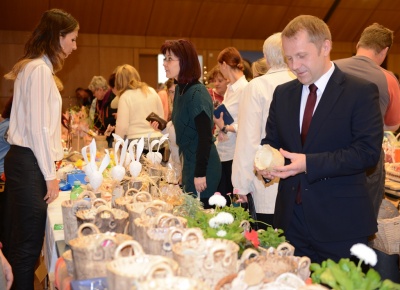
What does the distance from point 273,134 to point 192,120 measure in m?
0.91

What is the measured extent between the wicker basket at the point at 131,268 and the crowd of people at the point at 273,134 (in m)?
0.84

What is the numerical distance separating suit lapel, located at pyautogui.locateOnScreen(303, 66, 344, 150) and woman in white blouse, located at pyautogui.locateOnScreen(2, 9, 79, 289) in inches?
54.2

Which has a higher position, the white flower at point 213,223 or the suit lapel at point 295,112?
the suit lapel at point 295,112

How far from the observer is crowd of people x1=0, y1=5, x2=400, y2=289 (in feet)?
6.71

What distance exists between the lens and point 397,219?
3170mm

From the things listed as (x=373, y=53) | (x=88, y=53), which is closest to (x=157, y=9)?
(x=88, y=53)

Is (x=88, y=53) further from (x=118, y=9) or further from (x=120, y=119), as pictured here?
(x=120, y=119)

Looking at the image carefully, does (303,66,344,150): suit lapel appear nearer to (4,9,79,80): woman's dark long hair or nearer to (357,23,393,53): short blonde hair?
(357,23,393,53): short blonde hair

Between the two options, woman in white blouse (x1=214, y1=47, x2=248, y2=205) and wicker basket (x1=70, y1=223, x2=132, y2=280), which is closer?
wicker basket (x1=70, y1=223, x2=132, y2=280)

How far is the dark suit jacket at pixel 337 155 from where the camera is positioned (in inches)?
79.3

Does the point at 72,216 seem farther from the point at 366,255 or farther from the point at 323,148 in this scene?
the point at 366,255

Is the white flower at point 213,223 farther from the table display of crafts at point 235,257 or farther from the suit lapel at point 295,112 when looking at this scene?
the suit lapel at point 295,112

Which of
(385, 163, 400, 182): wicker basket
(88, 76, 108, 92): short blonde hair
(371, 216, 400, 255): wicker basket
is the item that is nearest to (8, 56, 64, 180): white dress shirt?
(371, 216, 400, 255): wicker basket

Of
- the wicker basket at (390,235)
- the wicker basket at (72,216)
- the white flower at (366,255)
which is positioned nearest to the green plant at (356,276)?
the white flower at (366,255)
